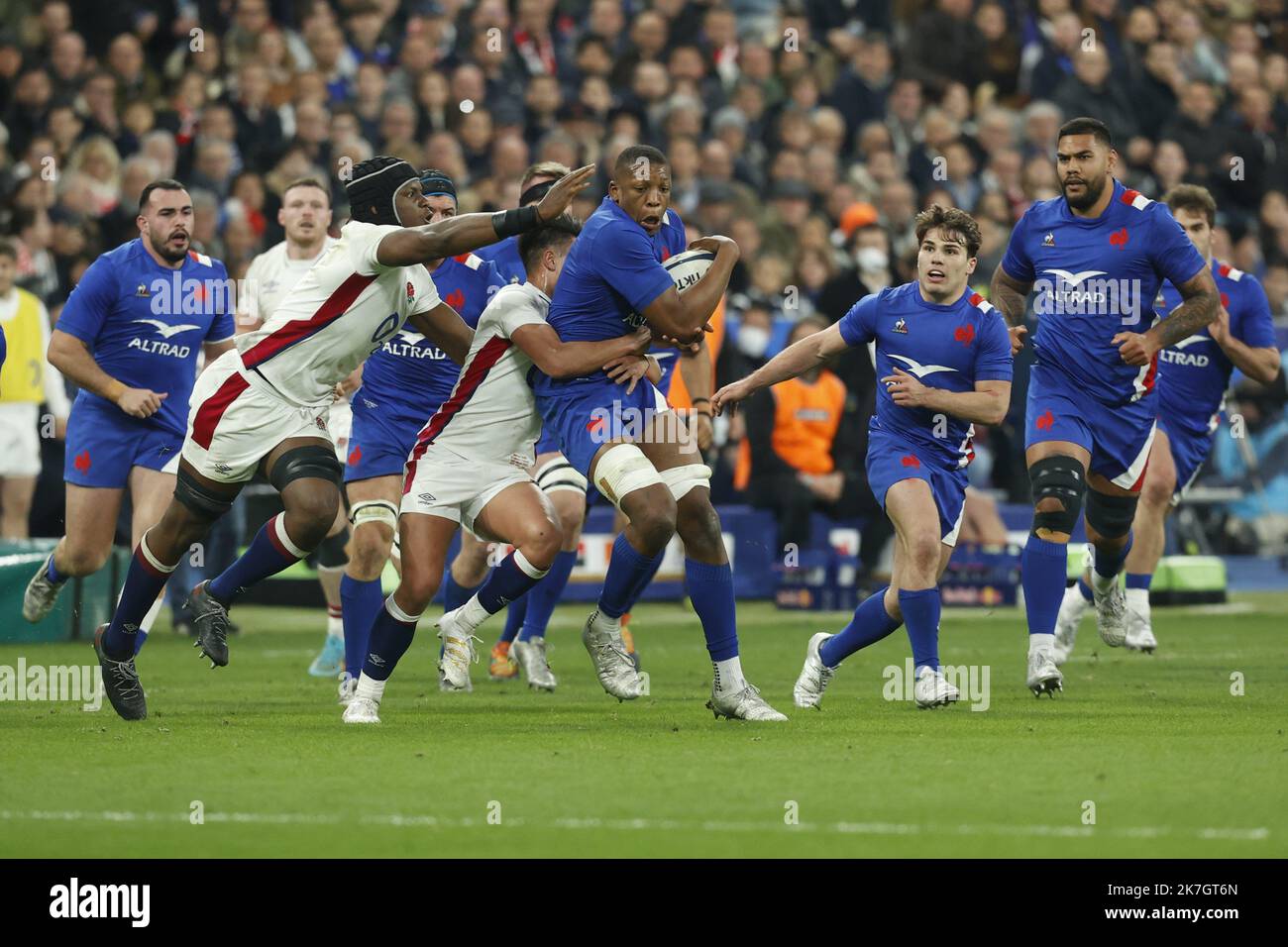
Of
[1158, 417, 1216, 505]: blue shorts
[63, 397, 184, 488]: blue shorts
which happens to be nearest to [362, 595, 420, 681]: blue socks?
[63, 397, 184, 488]: blue shorts

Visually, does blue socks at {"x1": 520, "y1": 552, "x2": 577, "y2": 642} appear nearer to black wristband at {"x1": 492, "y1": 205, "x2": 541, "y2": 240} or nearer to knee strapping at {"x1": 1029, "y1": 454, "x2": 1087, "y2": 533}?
knee strapping at {"x1": 1029, "y1": 454, "x2": 1087, "y2": 533}

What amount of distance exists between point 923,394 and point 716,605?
1.45 m

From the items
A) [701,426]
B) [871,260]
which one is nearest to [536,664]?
[701,426]

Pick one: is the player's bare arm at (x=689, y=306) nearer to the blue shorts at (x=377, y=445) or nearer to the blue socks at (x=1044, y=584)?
the blue shorts at (x=377, y=445)

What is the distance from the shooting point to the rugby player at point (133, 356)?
11.2 meters

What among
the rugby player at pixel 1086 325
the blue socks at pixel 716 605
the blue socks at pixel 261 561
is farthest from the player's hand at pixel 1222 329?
the blue socks at pixel 261 561

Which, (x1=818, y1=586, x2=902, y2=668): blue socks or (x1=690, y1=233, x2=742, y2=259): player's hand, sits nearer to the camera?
(x1=690, y1=233, x2=742, y2=259): player's hand

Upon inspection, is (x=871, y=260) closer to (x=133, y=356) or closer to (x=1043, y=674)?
(x=133, y=356)

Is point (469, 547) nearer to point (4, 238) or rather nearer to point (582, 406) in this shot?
point (582, 406)

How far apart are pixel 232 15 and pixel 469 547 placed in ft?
Answer: 33.5

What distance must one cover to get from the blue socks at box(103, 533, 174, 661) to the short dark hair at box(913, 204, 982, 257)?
152 inches

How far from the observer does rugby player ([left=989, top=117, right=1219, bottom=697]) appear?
33.8 ft

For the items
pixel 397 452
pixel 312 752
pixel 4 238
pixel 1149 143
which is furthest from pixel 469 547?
pixel 1149 143

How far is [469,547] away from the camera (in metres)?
11.6
